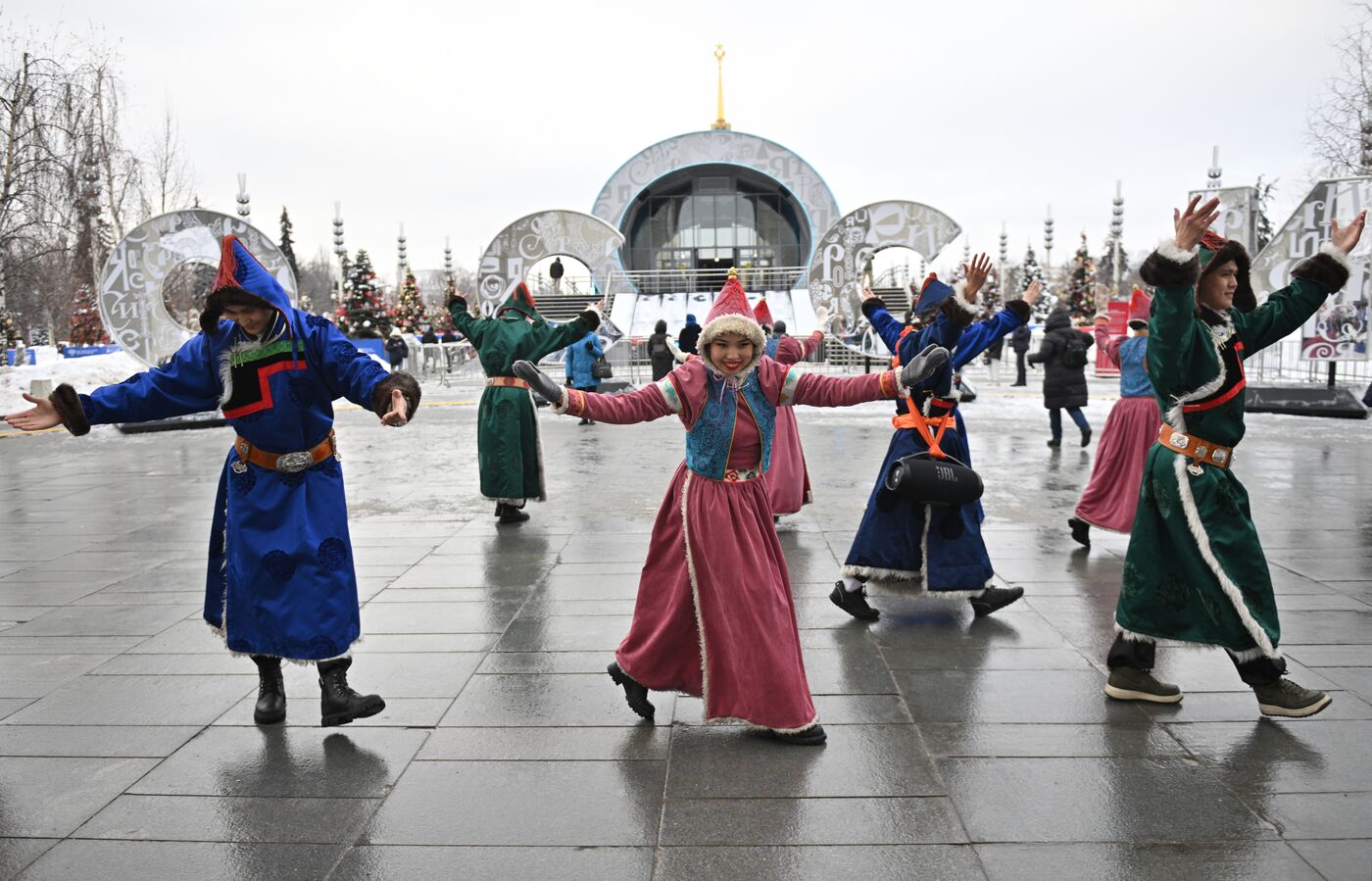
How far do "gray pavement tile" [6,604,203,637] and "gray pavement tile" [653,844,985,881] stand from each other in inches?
142

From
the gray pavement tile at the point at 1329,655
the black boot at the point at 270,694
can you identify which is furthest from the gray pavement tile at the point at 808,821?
the gray pavement tile at the point at 1329,655

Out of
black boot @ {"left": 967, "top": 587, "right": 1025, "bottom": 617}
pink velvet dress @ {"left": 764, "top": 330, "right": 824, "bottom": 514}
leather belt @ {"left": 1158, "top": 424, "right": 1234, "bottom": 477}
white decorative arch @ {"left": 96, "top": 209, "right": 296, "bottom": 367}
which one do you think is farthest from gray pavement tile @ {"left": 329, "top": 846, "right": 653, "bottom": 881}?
white decorative arch @ {"left": 96, "top": 209, "right": 296, "bottom": 367}

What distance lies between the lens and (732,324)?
3898 millimetres

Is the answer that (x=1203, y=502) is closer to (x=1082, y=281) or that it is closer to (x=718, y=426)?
(x=718, y=426)

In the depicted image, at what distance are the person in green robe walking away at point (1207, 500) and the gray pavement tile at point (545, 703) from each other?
1.98 m

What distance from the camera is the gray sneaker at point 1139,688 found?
4039mm

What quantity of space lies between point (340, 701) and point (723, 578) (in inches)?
60.9

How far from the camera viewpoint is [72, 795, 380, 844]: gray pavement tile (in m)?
3.09

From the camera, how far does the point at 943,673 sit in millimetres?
4465

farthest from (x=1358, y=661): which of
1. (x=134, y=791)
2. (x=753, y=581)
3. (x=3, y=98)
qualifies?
(x=3, y=98)

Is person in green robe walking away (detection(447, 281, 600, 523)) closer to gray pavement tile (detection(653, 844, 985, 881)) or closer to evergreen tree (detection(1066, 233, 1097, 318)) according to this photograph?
gray pavement tile (detection(653, 844, 985, 881))

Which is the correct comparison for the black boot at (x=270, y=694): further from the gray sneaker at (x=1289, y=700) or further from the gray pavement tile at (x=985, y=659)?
the gray sneaker at (x=1289, y=700)

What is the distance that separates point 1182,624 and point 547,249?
19.3 meters

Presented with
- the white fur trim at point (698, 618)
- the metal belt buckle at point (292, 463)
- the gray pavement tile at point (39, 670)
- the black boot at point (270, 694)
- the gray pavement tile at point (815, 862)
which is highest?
the metal belt buckle at point (292, 463)
